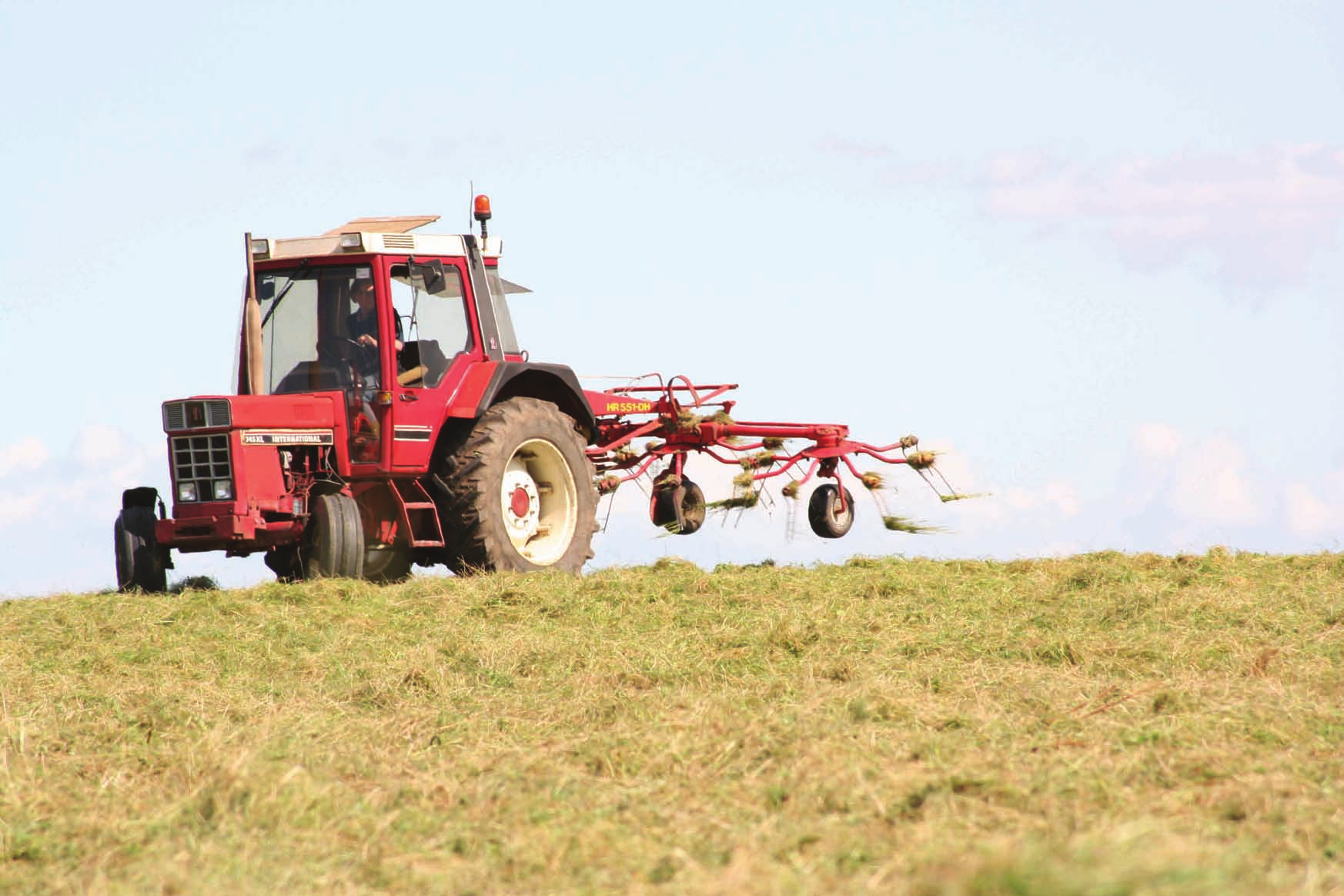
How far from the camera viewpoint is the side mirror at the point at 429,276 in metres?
10.1

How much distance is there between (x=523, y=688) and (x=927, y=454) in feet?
23.5

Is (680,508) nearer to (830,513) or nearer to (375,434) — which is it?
(830,513)

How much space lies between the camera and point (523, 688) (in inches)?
267

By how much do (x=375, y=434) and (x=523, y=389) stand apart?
151 centimetres

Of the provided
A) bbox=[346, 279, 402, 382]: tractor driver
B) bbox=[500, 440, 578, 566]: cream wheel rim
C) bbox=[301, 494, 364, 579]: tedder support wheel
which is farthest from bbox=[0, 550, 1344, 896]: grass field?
bbox=[346, 279, 402, 382]: tractor driver

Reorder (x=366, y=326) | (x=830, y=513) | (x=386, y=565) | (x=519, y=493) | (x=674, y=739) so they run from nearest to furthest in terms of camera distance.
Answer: (x=674, y=739) → (x=366, y=326) → (x=519, y=493) → (x=386, y=565) → (x=830, y=513)

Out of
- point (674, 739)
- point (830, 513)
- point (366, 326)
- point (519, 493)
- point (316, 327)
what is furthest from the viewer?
point (830, 513)

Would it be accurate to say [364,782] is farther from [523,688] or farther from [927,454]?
[927,454]

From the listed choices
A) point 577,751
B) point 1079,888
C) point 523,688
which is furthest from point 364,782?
point 1079,888

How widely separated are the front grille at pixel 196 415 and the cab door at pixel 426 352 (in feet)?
3.38

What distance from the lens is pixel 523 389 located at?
436 inches

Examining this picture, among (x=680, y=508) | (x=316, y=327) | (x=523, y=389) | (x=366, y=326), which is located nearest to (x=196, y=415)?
(x=316, y=327)

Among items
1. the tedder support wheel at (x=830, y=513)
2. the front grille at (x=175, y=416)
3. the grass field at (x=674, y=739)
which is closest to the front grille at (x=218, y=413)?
the front grille at (x=175, y=416)

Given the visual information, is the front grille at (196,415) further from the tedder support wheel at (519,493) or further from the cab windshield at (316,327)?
the tedder support wheel at (519,493)
